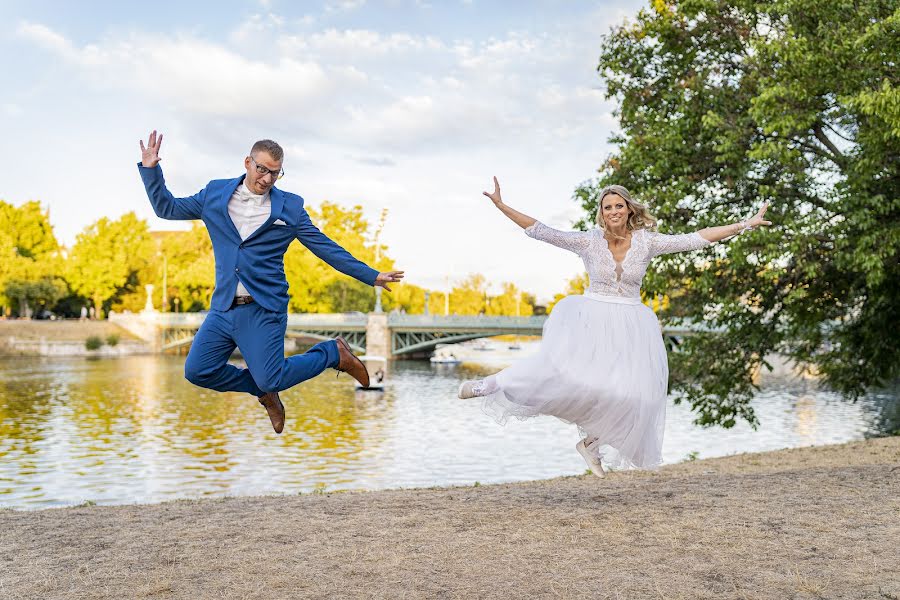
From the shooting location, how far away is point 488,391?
5.93 m

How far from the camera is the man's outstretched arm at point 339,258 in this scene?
Answer: 18.2ft

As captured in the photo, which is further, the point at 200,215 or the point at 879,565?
the point at 200,215

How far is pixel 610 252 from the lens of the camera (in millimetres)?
6207

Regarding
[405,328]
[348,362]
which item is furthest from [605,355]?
[405,328]

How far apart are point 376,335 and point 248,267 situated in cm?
5017

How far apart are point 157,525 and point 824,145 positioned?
470 inches

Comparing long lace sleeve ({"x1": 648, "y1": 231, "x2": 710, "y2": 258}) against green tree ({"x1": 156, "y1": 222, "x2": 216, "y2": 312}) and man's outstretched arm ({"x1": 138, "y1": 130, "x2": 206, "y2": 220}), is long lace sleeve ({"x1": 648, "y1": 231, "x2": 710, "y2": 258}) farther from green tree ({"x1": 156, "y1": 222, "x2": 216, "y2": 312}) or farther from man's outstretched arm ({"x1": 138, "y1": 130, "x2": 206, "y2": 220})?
green tree ({"x1": 156, "y1": 222, "x2": 216, "y2": 312})

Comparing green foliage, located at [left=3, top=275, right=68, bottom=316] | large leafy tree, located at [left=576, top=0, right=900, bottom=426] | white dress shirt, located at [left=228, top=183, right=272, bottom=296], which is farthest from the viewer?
green foliage, located at [left=3, top=275, right=68, bottom=316]

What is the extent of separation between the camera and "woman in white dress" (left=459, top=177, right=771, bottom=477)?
5.94m

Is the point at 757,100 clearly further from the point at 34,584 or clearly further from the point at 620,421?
the point at 34,584

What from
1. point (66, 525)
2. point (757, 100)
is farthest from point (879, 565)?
point (757, 100)

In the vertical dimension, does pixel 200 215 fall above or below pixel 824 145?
below

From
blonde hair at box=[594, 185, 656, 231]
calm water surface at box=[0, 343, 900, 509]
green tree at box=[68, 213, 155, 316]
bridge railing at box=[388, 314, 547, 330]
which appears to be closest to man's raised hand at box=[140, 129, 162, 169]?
blonde hair at box=[594, 185, 656, 231]

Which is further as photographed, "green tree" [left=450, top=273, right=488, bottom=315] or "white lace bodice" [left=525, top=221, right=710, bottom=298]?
"green tree" [left=450, top=273, right=488, bottom=315]
